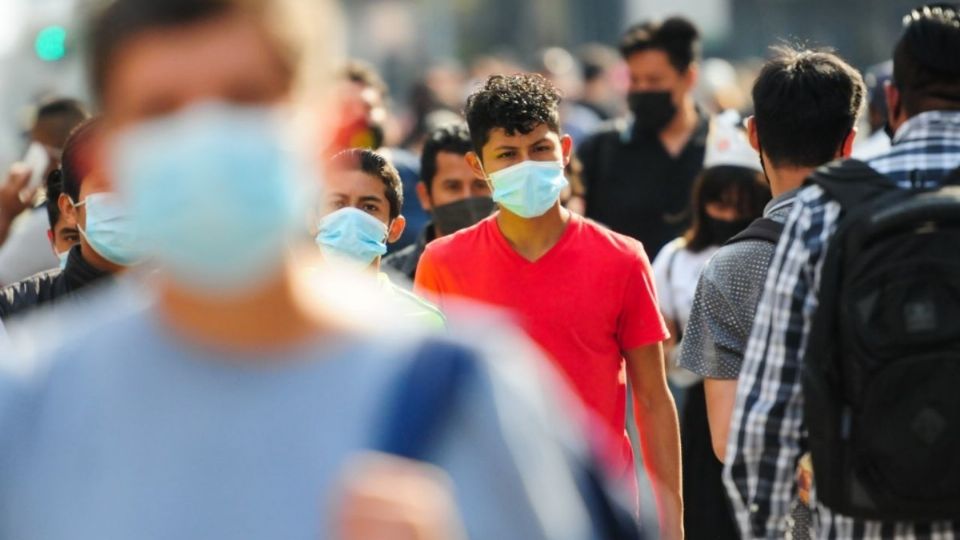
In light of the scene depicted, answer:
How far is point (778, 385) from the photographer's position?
412 centimetres

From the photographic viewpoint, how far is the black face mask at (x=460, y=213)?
7.88m

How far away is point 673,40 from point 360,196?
429 centimetres

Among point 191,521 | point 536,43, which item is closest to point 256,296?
point 191,521

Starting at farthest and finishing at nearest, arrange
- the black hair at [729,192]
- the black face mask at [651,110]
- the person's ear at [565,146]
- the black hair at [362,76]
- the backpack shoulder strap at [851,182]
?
the black hair at [362,76], the black face mask at [651,110], the black hair at [729,192], the person's ear at [565,146], the backpack shoulder strap at [851,182]

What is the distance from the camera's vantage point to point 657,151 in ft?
31.6

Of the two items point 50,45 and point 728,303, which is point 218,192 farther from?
point 50,45

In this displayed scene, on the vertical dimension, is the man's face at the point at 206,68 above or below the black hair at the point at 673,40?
above

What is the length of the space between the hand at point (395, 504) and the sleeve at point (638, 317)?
3.79 metres

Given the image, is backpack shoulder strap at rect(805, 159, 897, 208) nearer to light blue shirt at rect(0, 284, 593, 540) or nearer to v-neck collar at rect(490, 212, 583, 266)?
v-neck collar at rect(490, 212, 583, 266)

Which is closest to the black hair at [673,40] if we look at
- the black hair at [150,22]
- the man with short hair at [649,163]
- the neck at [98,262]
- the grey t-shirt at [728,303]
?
the man with short hair at [649,163]

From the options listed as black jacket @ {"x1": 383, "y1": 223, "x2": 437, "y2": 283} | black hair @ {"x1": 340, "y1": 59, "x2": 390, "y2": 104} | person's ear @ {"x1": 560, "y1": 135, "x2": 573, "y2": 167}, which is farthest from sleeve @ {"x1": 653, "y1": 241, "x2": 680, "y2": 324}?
black hair @ {"x1": 340, "y1": 59, "x2": 390, "y2": 104}

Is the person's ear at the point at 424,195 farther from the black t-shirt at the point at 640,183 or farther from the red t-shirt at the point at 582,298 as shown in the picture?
the red t-shirt at the point at 582,298

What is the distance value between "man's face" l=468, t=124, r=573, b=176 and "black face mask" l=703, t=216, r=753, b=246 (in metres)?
1.43

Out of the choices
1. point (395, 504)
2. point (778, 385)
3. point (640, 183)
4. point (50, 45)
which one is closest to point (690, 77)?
point (640, 183)
